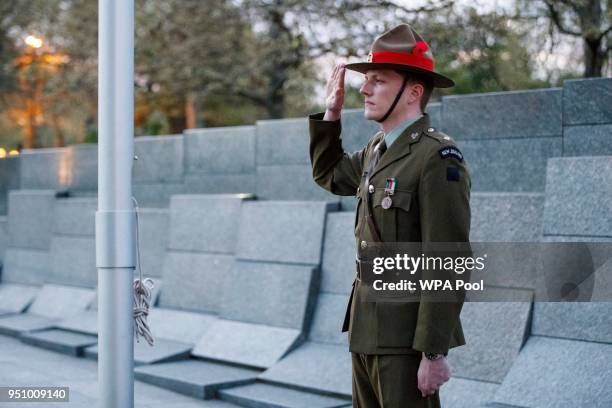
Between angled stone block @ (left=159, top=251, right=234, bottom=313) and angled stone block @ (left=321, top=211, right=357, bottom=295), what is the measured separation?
50.8 inches

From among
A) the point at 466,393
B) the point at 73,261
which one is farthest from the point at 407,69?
the point at 73,261

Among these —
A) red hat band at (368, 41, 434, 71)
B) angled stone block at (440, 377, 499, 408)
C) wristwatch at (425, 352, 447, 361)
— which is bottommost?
angled stone block at (440, 377, 499, 408)

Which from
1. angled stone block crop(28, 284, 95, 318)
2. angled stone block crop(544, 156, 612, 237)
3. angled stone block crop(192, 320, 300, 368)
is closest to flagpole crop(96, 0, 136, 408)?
angled stone block crop(544, 156, 612, 237)

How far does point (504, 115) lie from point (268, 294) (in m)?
2.51

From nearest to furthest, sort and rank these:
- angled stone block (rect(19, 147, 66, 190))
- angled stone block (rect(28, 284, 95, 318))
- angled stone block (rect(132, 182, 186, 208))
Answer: angled stone block (rect(28, 284, 95, 318))
angled stone block (rect(132, 182, 186, 208))
angled stone block (rect(19, 147, 66, 190))

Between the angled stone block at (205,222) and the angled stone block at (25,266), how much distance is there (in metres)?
2.97

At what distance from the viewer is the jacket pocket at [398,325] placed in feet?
10.5

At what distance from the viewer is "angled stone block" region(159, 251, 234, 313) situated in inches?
315

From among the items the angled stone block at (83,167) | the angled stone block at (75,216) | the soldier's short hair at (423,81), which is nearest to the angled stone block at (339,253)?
the soldier's short hair at (423,81)

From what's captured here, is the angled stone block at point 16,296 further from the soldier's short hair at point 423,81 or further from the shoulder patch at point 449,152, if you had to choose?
the shoulder patch at point 449,152

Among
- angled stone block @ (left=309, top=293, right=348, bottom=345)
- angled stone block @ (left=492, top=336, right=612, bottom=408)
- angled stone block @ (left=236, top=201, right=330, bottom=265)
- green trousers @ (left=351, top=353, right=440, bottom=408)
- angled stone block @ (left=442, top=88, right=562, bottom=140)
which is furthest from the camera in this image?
angled stone block @ (left=236, top=201, right=330, bottom=265)

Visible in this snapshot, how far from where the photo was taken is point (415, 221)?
323cm

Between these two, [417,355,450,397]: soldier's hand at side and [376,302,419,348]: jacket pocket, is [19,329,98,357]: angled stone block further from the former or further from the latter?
[417,355,450,397]: soldier's hand at side

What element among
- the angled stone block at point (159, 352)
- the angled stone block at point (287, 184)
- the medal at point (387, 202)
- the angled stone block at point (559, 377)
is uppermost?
the angled stone block at point (287, 184)
